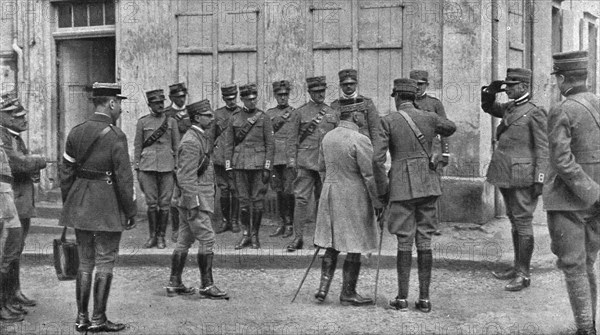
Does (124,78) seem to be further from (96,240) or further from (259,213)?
(96,240)

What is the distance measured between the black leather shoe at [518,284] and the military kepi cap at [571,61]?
99.0 inches

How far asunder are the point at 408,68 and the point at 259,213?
3.04m

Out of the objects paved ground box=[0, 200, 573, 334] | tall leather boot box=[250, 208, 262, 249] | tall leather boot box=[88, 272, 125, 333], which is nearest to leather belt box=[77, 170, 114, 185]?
tall leather boot box=[88, 272, 125, 333]

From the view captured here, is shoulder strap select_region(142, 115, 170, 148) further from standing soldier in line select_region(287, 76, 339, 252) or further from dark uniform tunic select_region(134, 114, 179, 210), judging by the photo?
standing soldier in line select_region(287, 76, 339, 252)

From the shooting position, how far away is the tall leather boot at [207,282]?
757cm

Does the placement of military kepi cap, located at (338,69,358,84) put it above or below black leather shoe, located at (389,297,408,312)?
above

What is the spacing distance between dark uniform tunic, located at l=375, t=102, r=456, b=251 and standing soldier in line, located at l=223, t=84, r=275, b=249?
2.93 metres

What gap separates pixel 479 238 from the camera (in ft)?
32.1

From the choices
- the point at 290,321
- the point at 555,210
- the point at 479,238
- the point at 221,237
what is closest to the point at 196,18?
the point at 221,237

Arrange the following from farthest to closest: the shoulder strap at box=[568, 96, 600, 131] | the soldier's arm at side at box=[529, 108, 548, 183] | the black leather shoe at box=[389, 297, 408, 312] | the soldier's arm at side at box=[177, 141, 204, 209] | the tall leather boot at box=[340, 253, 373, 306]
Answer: the soldier's arm at side at box=[529, 108, 548, 183] → the soldier's arm at side at box=[177, 141, 204, 209] → the tall leather boot at box=[340, 253, 373, 306] → the black leather shoe at box=[389, 297, 408, 312] → the shoulder strap at box=[568, 96, 600, 131]

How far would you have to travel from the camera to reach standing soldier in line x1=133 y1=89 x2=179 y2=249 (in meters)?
9.77

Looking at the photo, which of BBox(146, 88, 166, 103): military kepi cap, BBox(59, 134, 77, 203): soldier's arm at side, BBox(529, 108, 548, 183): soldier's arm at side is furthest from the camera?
BBox(146, 88, 166, 103): military kepi cap

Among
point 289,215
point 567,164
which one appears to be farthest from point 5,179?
point 567,164

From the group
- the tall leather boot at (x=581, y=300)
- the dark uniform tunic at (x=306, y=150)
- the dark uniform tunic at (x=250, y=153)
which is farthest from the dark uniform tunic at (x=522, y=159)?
the dark uniform tunic at (x=250, y=153)
